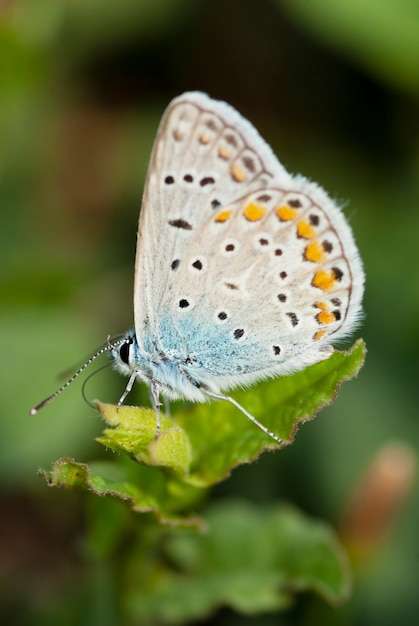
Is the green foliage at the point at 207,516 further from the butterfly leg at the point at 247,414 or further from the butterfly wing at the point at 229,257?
the butterfly wing at the point at 229,257

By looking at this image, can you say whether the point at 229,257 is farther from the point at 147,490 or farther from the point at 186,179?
the point at 147,490

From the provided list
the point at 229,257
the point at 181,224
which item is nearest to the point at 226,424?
the point at 229,257

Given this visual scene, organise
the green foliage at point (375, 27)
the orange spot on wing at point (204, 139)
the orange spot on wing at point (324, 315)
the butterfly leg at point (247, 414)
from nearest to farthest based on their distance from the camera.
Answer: the butterfly leg at point (247, 414) → the orange spot on wing at point (324, 315) → the orange spot on wing at point (204, 139) → the green foliage at point (375, 27)

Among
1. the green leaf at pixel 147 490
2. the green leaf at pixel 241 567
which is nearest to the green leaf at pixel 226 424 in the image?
the green leaf at pixel 147 490

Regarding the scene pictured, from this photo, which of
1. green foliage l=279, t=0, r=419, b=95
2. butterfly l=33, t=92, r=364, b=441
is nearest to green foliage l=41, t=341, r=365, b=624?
butterfly l=33, t=92, r=364, b=441

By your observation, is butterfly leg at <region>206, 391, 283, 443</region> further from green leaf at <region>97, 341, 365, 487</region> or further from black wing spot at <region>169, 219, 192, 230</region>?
black wing spot at <region>169, 219, 192, 230</region>

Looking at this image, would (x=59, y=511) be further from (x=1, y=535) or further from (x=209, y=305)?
(x=209, y=305)
